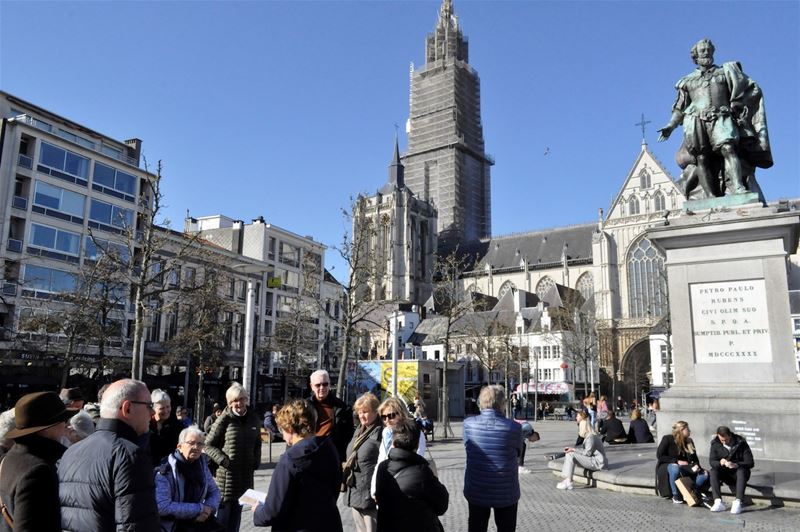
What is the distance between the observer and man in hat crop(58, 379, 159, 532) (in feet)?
10.1

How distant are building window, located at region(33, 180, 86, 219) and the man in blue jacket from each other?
1435 inches

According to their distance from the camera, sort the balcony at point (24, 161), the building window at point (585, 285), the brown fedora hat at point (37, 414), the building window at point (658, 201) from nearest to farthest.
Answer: the brown fedora hat at point (37, 414) < the balcony at point (24, 161) < the building window at point (658, 201) < the building window at point (585, 285)

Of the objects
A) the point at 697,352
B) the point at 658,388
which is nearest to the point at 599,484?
the point at 697,352

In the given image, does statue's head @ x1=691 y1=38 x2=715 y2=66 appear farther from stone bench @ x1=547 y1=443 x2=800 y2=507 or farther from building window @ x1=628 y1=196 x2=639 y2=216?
building window @ x1=628 y1=196 x2=639 y2=216

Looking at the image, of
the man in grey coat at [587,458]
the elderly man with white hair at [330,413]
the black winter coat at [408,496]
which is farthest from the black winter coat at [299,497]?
the man in grey coat at [587,458]

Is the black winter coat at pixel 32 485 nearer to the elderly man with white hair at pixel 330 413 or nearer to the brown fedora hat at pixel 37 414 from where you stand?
the brown fedora hat at pixel 37 414

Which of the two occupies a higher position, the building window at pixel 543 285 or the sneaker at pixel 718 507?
the building window at pixel 543 285

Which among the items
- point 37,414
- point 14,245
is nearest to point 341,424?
point 37,414

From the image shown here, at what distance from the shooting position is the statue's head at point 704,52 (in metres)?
11.0

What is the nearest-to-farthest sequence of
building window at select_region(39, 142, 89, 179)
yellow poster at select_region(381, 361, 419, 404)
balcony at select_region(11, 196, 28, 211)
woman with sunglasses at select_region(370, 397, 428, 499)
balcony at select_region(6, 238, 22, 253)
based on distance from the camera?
woman with sunglasses at select_region(370, 397, 428, 499), balcony at select_region(6, 238, 22, 253), balcony at select_region(11, 196, 28, 211), building window at select_region(39, 142, 89, 179), yellow poster at select_region(381, 361, 419, 404)

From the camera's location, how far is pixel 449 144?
99.6 metres

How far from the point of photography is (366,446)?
5.47 meters

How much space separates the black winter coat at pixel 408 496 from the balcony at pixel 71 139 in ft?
122

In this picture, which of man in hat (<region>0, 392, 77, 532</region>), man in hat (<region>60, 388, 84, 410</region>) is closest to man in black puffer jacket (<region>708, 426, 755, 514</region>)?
man in hat (<region>0, 392, 77, 532</region>)
